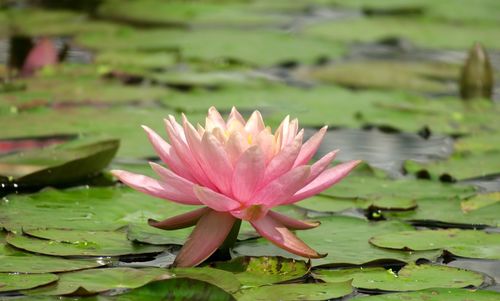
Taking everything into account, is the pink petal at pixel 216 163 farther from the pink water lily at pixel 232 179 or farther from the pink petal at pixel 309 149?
the pink petal at pixel 309 149

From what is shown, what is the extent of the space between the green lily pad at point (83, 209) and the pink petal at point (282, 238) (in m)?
0.41

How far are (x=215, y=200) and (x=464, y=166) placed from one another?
4.07 feet

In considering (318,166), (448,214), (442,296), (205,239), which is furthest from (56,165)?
(442,296)

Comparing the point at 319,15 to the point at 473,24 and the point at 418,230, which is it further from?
the point at 418,230

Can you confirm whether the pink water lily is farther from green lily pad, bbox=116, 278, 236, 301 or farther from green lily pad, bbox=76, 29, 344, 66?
green lily pad, bbox=76, 29, 344, 66

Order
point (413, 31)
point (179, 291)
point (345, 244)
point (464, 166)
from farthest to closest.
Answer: point (413, 31) → point (464, 166) → point (345, 244) → point (179, 291)

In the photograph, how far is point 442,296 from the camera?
73.5 inches

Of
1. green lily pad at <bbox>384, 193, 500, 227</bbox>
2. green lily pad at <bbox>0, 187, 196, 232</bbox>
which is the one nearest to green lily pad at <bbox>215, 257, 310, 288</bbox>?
green lily pad at <bbox>0, 187, 196, 232</bbox>

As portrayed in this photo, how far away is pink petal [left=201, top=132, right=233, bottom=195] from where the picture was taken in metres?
1.90

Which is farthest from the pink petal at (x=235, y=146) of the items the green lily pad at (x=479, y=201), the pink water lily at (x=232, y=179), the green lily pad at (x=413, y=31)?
the green lily pad at (x=413, y=31)

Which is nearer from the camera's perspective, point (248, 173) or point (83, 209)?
point (248, 173)

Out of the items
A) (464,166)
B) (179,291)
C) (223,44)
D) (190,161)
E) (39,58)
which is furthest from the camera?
(223,44)

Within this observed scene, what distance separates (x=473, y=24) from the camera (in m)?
5.38

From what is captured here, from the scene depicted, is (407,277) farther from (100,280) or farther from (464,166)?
(464,166)
